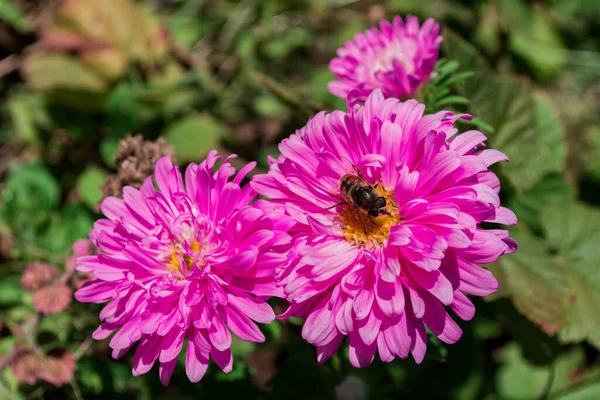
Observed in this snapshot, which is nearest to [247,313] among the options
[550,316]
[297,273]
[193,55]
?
[297,273]

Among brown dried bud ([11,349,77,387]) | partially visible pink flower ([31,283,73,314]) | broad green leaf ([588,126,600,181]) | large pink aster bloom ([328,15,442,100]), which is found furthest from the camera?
broad green leaf ([588,126,600,181])

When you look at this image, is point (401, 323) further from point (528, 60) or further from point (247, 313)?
point (528, 60)

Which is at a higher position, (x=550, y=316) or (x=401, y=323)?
(x=401, y=323)

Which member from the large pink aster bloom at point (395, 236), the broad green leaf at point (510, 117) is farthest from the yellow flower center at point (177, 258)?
the broad green leaf at point (510, 117)

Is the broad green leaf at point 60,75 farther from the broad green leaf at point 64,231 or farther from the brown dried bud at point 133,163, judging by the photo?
the brown dried bud at point 133,163

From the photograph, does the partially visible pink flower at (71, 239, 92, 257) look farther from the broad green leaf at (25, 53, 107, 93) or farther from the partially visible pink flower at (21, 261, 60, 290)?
the broad green leaf at (25, 53, 107, 93)

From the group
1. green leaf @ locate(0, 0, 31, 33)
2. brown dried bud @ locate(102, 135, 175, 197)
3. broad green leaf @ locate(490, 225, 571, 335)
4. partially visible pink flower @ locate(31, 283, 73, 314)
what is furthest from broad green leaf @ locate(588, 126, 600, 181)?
green leaf @ locate(0, 0, 31, 33)
